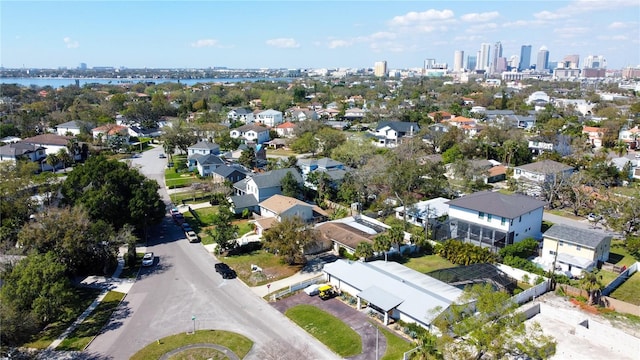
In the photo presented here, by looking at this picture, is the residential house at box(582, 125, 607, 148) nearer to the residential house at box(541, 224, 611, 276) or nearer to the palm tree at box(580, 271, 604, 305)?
the residential house at box(541, 224, 611, 276)

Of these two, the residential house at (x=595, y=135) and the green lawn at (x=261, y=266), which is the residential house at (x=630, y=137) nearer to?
the residential house at (x=595, y=135)

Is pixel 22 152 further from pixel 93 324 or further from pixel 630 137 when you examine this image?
pixel 630 137

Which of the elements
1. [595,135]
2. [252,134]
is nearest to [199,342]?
[252,134]

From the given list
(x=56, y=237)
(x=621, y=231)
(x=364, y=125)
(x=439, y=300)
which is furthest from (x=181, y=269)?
(x=364, y=125)

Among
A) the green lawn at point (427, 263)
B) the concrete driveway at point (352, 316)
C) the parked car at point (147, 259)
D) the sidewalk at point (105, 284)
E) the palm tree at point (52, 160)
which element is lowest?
the green lawn at point (427, 263)

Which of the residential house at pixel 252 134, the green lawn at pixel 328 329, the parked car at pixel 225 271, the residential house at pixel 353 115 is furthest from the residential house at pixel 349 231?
the residential house at pixel 353 115

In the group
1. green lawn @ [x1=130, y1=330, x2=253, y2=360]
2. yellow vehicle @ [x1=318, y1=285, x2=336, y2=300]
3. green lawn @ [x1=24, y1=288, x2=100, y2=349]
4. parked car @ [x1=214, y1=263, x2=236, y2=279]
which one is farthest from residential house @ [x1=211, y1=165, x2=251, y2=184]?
green lawn @ [x1=130, y1=330, x2=253, y2=360]

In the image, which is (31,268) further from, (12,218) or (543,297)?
(543,297)
